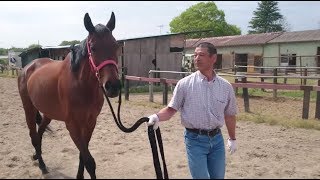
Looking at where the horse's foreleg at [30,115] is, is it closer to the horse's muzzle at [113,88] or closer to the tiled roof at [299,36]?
the horse's muzzle at [113,88]

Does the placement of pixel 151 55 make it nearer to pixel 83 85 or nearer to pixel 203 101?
pixel 83 85

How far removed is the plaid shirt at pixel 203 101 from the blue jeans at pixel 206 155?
105 millimetres

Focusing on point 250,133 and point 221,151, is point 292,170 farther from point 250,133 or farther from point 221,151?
point 250,133

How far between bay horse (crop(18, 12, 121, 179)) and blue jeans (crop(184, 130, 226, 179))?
0.75 m

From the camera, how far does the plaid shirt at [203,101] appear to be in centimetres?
295

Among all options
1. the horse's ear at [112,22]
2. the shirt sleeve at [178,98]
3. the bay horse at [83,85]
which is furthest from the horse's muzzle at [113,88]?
the horse's ear at [112,22]

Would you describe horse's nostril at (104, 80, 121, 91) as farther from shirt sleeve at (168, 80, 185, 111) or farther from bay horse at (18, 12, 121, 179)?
shirt sleeve at (168, 80, 185, 111)

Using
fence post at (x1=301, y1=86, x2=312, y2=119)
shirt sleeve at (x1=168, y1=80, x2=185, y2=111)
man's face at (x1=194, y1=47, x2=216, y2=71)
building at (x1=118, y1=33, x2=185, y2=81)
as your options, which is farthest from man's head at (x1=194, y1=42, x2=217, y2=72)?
building at (x1=118, y1=33, x2=185, y2=81)

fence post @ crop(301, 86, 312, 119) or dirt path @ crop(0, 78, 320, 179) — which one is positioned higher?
fence post @ crop(301, 86, 312, 119)

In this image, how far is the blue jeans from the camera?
2.83 metres

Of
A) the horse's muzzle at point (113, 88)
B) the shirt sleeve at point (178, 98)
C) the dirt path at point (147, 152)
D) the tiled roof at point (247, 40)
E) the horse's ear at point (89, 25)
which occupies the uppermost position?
the tiled roof at point (247, 40)

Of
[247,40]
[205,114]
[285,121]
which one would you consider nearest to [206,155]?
[205,114]

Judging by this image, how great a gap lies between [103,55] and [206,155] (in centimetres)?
126

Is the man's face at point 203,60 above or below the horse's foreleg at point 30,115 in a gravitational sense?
above
